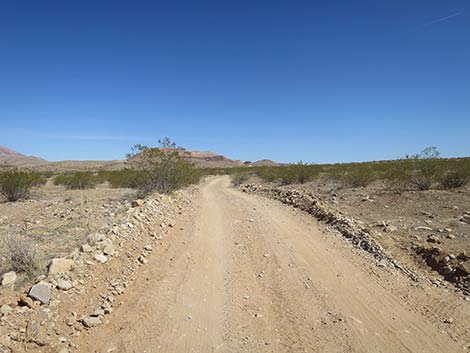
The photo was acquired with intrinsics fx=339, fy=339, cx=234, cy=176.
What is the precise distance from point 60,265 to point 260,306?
3.34 m

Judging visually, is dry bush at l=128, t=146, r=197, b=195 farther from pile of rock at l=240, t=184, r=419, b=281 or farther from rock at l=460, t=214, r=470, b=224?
rock at l=460, t=214, r=470, b=224

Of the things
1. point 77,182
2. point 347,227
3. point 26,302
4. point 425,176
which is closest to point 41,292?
point 26,302

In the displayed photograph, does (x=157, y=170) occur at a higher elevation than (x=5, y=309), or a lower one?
higher

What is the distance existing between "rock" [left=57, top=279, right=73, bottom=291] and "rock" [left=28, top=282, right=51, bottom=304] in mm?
187

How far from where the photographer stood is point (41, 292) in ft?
15.8

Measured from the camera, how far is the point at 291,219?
1205 centimetres

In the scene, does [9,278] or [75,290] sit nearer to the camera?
[9,278]

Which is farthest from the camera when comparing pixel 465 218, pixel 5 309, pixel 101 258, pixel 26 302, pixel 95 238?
pixel 465 218

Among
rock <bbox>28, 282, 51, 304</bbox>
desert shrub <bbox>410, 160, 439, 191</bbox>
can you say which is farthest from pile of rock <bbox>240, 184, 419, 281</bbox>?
rock <bbox>28, 282, 51, 304</bbox>

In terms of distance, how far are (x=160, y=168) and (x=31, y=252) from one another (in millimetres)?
11519

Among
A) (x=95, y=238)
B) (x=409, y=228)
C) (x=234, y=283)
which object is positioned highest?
(x=409, y=228)

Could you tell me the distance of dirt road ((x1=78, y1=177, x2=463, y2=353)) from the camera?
4.36 m

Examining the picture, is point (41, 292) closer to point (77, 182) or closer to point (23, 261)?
point (23, 261)

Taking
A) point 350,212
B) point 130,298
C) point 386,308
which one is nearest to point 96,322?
point 130,298
